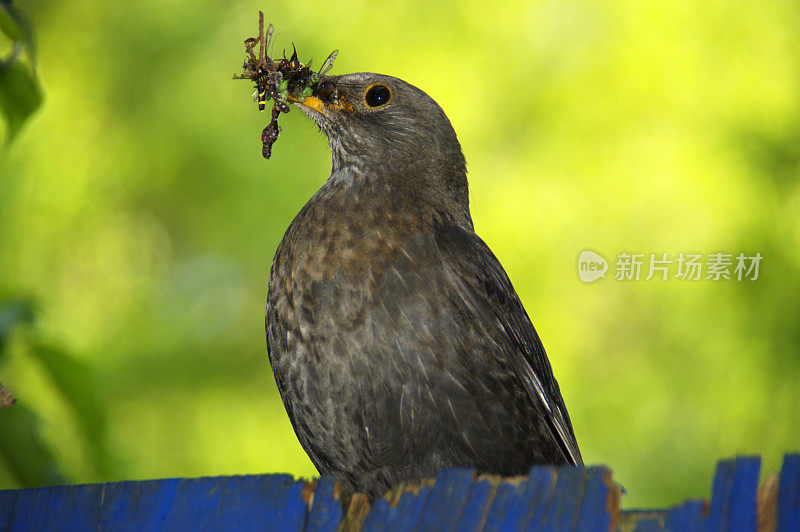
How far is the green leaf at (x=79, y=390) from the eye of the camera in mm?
2312

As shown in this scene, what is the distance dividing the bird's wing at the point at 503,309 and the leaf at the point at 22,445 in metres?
1.37

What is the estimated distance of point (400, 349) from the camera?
2.83 metres

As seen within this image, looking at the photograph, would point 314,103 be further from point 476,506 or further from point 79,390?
point 476,506

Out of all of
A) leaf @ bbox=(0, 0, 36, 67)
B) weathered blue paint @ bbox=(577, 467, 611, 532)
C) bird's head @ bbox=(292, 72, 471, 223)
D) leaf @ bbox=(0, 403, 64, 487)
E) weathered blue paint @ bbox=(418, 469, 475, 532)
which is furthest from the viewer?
bird's head @ bbox=(292, 72, 471, 223)

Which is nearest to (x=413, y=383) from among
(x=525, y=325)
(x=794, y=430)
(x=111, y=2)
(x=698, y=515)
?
(x=525, y=325)

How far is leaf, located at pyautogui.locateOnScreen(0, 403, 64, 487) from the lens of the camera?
230cm

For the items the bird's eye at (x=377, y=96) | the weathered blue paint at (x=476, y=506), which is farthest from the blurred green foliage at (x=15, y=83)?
the bird's eye at (x=377, y=96)

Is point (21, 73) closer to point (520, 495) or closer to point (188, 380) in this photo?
point (520, 495)

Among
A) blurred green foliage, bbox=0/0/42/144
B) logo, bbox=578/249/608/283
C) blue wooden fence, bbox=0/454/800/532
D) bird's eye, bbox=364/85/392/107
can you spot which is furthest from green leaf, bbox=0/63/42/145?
logo, bbox=578/249/608/283

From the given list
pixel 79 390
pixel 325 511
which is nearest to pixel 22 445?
pixel 79 390

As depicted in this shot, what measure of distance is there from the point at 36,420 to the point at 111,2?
16.6ft

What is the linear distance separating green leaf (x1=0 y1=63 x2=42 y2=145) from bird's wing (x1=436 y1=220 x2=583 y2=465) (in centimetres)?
172

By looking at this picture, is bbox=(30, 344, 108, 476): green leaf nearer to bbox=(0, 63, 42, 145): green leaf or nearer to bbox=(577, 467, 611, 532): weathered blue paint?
bbox=(0, 63, 42, 145): green leaf

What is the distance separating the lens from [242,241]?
20.6 ft
